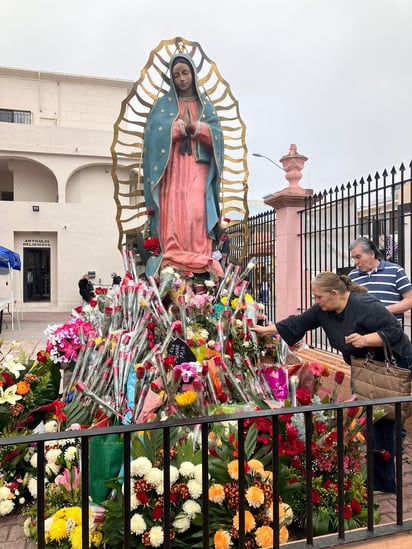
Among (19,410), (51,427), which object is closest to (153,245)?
(19,410)

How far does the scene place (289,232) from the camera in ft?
23.1

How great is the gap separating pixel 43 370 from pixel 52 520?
5.98ft

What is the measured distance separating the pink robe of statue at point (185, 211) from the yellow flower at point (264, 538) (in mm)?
3110

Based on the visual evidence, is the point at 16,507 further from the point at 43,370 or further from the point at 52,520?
the point at 43,370

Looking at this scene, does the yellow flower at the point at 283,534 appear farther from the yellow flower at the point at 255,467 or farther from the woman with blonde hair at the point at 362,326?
the woman with blonde hair at the point at 362,326

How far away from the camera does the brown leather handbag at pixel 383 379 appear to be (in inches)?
109

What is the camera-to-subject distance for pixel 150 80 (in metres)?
5.41

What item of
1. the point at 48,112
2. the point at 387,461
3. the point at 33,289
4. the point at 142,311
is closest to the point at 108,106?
the point at 48,112

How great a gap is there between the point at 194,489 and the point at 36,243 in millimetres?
18961

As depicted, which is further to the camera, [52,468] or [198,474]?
[52,468]

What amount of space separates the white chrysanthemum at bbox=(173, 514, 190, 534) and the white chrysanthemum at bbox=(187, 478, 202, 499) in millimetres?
106

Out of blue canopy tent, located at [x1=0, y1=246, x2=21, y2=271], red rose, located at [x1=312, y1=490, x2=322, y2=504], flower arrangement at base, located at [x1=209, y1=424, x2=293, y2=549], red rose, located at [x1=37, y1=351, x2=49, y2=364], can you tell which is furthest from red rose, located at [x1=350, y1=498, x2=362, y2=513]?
blue canopy tent, located at [x1=0, y1=246, x2=21, y2=271]

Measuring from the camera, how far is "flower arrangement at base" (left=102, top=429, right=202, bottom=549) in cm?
210

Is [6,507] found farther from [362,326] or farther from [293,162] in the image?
[293,162]
